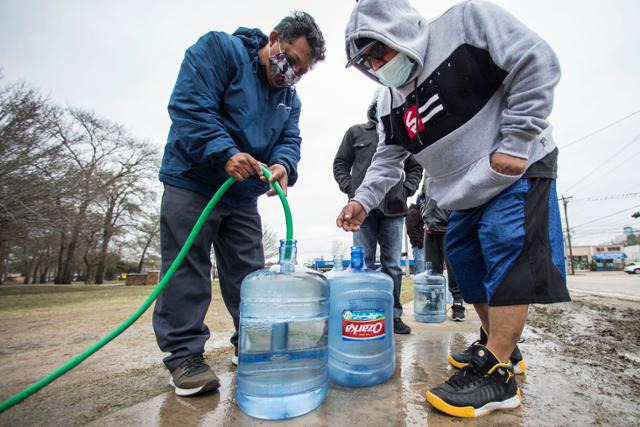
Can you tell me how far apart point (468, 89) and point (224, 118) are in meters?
1.23

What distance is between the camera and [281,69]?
1.83 m

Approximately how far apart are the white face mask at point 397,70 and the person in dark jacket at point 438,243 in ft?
5.74

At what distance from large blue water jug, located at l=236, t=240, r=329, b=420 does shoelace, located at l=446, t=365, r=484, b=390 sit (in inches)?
21.4

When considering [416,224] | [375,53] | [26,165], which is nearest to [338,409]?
[375,53]

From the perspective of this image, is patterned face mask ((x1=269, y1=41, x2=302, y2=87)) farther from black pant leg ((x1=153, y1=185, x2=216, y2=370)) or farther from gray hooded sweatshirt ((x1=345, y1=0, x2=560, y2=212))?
black pant leg ((x1=153, y1=185, x2=216, y2=370))

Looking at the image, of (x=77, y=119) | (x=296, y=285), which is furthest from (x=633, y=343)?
(x=77, y=119)

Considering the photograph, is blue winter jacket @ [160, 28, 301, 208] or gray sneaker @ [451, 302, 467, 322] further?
gray sneaker @ [451, 302, 467, 322]

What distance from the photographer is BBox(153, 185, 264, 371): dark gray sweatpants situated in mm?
1508

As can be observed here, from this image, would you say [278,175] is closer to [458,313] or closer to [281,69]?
[281,69]

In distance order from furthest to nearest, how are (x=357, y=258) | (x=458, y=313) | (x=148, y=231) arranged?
(x=148, y=231) < (x=458, y=313) < (x=357, y=258)

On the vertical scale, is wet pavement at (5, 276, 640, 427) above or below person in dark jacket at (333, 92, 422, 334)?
below

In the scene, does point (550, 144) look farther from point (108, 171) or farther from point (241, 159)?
point (108, 171)

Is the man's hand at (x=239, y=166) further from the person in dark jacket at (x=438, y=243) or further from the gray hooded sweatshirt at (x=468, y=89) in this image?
the person in dark jacket at (x=438, y=243)

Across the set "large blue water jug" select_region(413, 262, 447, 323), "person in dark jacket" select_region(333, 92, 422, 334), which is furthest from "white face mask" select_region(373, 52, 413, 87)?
"large blue water jug" select_region(413, 262, 447, 323)
